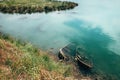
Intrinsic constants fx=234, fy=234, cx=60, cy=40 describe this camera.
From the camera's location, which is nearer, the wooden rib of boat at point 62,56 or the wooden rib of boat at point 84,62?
the wooden rib of boat at point 84,62

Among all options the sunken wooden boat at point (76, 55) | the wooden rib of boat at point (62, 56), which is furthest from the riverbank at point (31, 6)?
the wooden rib of boat at point (62, 56)

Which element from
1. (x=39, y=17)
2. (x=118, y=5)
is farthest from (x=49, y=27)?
(x=118, y=5)

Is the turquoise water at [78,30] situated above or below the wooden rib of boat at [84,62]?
below

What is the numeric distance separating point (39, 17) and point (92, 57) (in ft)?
81.4

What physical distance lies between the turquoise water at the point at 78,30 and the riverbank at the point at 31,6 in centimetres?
261

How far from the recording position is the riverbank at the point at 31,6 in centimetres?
5578

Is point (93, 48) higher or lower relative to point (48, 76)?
lower

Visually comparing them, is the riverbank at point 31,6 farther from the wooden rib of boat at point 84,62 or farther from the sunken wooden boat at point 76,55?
the wooden rib of boat at point 84,62

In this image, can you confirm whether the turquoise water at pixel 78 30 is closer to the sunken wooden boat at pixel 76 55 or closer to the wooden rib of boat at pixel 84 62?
the sunken wooden boat at pixel 76 55

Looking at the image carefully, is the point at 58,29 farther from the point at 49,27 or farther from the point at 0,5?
the point at 0,5

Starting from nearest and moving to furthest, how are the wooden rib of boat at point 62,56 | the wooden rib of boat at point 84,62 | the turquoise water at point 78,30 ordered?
1. the wooden rib of boat at point 84,62
2. the wooden rib of boat at point 62,56
3. the turquoise water at point 78,30

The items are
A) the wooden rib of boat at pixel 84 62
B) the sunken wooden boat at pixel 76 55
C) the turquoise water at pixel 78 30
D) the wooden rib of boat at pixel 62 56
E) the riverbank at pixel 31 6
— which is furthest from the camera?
the riverbank at pixel 31 6

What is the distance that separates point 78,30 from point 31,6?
20134 mm

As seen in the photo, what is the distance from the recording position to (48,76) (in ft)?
51.0
